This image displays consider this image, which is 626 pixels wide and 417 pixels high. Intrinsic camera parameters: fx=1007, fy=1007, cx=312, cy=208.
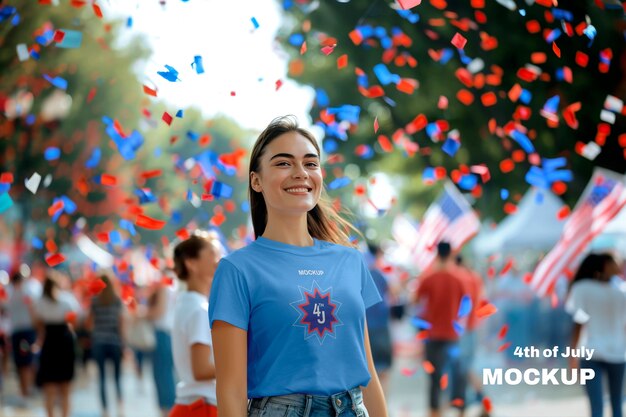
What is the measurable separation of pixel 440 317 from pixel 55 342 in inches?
161

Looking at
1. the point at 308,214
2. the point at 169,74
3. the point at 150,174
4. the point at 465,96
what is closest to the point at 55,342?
the point at 150,174

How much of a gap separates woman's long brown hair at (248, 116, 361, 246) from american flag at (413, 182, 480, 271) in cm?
1078

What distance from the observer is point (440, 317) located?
10000 mm

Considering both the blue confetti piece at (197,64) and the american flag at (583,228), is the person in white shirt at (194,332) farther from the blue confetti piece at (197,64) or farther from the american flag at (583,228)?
the american flag at (583,228)

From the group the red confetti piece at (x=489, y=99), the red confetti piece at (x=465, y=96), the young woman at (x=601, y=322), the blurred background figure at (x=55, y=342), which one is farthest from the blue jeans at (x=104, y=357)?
the red confetti piece at (x=465, y=96)

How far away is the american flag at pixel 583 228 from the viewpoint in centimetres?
1154

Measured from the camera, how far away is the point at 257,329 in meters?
2.99

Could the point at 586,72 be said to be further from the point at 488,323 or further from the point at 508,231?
the point at 488,323

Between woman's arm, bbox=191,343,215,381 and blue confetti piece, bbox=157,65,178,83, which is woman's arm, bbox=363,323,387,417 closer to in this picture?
woman's arm, bbox=191,343,215,381

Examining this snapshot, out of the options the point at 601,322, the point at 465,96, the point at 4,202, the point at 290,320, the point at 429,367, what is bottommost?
the point at 290,320

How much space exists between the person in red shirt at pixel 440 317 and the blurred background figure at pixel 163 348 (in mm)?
2552

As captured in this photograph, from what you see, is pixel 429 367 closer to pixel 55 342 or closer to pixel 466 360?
pixel 466 360

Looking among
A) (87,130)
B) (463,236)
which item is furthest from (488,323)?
(87,130)

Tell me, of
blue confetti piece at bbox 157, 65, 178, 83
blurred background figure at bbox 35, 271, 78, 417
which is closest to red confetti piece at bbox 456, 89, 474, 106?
blurred background figure at bbox 35, 271, 78, 417
